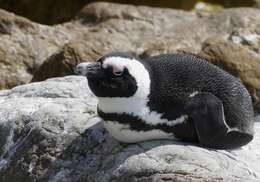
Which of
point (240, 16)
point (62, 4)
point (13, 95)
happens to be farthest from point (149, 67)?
point (62, 4)

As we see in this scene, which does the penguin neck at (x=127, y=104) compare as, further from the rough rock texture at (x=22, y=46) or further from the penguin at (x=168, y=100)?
the rough rock texture at (x=22, y=46)

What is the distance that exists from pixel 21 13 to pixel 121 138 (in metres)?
7.12

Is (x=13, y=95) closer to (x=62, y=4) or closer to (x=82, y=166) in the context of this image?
(x=82, y=166)

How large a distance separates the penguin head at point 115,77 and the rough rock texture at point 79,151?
1.35ft

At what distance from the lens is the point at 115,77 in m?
5.46

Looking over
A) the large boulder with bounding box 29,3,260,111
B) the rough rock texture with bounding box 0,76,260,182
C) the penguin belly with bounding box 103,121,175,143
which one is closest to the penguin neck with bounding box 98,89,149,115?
the penguin belly with bounding box 103,121,175,143

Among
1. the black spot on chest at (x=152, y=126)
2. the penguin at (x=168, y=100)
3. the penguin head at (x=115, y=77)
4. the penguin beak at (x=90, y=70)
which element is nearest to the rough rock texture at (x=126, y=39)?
the penguin at (x=168, y=100)

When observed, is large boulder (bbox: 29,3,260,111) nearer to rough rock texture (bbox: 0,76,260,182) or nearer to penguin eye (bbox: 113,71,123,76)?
rough rock texture (bbox: 0,76,260,182)

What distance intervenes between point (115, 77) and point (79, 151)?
730mm

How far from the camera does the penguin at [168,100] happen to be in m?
5.47

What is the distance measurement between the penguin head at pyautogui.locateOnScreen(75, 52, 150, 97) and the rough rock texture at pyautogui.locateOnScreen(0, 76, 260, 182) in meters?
0.41

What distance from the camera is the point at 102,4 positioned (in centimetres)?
1067

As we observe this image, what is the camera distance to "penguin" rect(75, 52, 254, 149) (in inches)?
215

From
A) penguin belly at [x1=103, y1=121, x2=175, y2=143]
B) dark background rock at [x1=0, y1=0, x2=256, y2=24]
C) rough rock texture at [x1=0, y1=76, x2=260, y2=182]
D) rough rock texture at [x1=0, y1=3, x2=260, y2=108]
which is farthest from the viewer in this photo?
dark background rock at [x1=0, y1=0, x2=256, y2=24]
